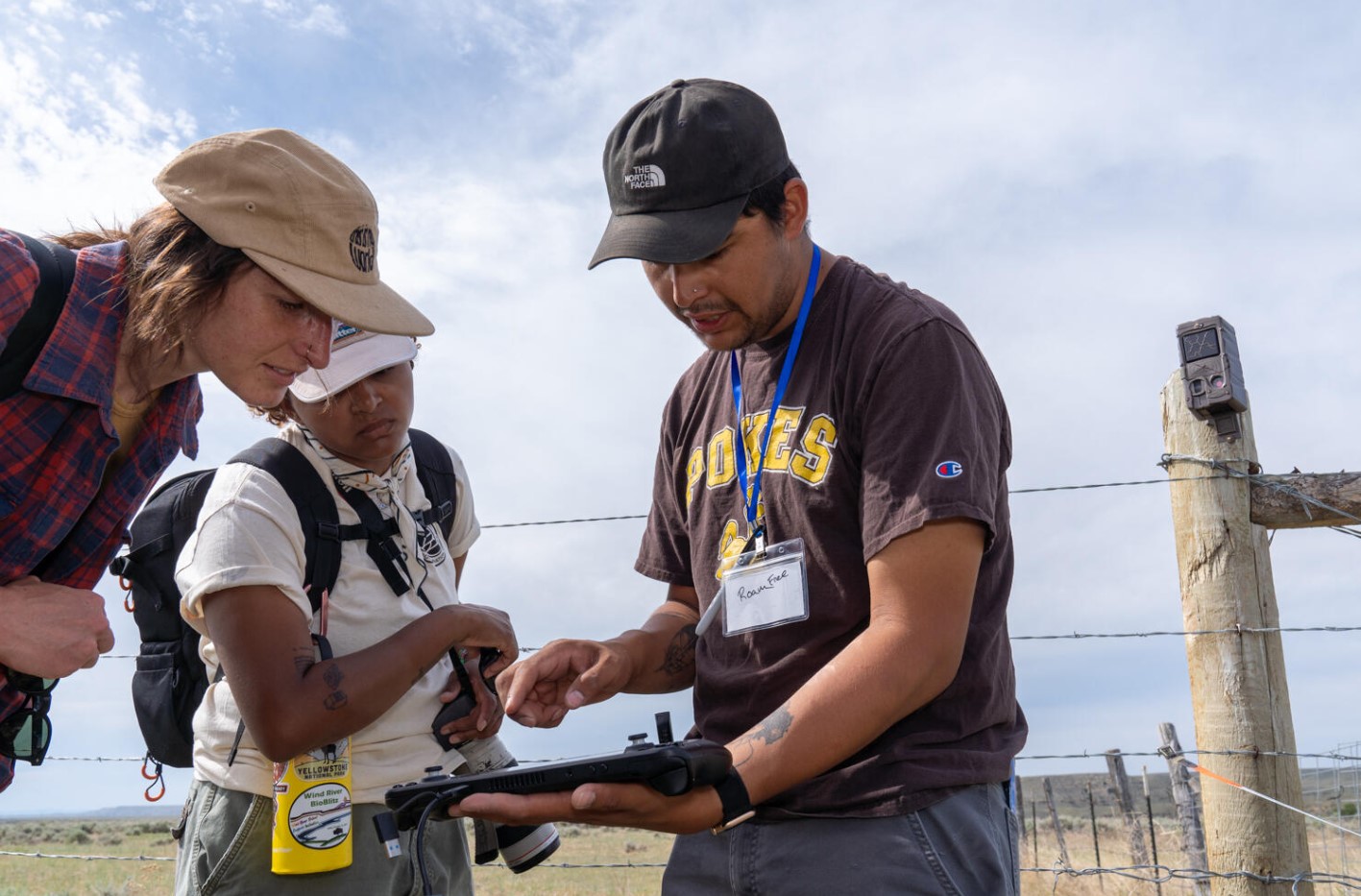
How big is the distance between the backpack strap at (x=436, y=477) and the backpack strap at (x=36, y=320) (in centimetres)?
109

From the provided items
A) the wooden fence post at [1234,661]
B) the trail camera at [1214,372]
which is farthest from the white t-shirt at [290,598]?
the trail camera at [1214,372]

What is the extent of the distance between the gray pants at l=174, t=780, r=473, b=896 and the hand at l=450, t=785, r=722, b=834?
92 cm

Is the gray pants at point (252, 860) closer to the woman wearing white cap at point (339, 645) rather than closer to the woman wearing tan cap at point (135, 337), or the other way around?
the woman wearing white cap at point (339, 645)

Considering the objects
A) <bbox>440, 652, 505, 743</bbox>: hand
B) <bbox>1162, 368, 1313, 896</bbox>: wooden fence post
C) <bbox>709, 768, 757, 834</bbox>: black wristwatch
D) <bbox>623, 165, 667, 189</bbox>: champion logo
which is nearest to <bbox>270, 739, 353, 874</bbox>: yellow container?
<bbox>440, 652, 505, 743</bbox>: hand

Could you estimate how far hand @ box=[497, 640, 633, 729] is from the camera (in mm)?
2426

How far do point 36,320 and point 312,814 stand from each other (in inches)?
45.5

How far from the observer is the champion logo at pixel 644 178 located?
7.67ft

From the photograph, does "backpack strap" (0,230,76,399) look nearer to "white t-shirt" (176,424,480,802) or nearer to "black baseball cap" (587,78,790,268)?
"white t-shirt" (176,424,480,802)

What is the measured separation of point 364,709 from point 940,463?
4.39 ft

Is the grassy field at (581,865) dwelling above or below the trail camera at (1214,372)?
below

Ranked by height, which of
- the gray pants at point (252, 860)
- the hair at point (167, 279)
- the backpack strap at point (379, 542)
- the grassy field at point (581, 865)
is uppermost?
the hair at point (167, 279)

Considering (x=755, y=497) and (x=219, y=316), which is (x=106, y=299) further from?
(x=755, y=497)

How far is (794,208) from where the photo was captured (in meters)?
2.41

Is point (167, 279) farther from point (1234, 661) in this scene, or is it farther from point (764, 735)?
point (1234, 661)
